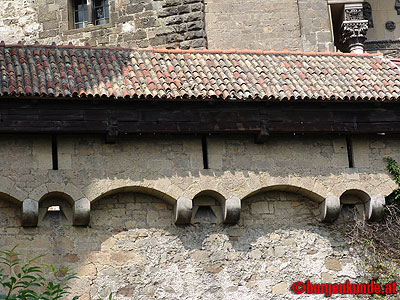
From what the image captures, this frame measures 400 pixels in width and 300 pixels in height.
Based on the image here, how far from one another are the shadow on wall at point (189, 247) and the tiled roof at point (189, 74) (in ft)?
4.99

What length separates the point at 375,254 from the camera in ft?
45.0

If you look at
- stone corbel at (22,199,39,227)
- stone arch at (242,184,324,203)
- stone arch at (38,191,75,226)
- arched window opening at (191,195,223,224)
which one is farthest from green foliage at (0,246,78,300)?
stone arch at (242,184,324,203)

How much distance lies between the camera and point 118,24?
18.8 m

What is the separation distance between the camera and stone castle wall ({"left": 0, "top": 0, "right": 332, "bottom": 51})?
18.4 metres

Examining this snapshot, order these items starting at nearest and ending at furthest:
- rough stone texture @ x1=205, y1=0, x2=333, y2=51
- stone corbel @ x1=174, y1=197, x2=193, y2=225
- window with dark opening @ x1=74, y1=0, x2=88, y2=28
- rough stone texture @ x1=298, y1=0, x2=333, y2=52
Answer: stone corbel @ x1=174, y1=197, x2=193, y2=225, rough stone texture @ x1=205, y1=0, x2=333, y2=51, rough stone texture @ x1=298, y1=0, x2=333, y2=52, window with dark opening @ x1=74, y1=0, x2=88, y2=28

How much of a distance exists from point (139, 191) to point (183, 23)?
591 centimetres

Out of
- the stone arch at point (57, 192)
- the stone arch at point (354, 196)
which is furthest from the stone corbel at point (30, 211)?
the stone arch at point (354, 196)

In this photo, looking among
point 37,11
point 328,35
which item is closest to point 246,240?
point 328,35

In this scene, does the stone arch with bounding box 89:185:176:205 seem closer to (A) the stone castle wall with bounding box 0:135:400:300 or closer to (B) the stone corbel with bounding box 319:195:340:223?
(A) the stone castle wall with bounding box 0:135:400:300

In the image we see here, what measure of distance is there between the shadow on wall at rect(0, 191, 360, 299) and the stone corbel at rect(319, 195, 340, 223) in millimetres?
156

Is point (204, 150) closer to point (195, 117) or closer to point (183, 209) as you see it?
point (195, 117)

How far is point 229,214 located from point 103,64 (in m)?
2.93

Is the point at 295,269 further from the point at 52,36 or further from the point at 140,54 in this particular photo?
the point at 52,36

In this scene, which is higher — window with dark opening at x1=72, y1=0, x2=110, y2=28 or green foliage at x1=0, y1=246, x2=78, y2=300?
window with dark opening at x1=72, y1=0, x2=110, y2=28
